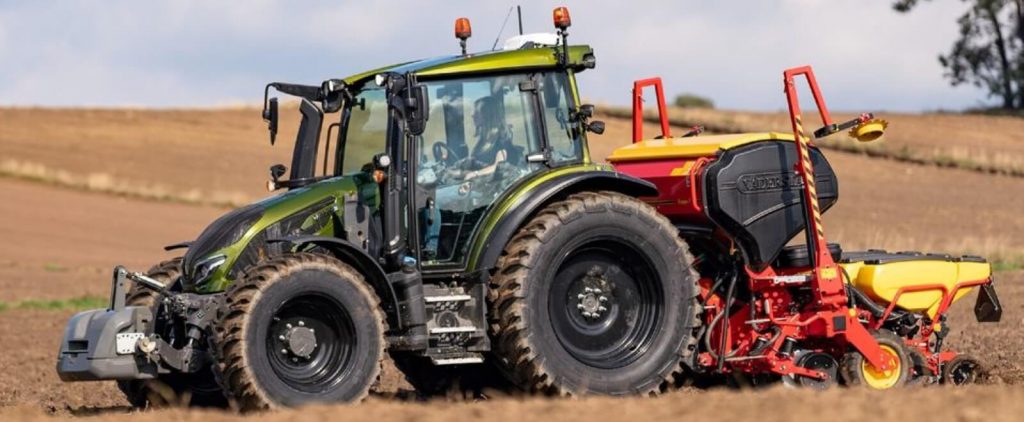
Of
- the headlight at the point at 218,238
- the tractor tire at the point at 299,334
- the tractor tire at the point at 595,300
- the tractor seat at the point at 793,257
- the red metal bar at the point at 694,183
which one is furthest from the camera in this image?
the tractor seat at the point at 793,257

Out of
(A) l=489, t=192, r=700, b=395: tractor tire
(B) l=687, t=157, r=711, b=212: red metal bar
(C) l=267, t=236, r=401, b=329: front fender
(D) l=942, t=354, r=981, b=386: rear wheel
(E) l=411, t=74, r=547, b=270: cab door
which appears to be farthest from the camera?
(D) l=942, t=354, r=981, b=386: rear wheel

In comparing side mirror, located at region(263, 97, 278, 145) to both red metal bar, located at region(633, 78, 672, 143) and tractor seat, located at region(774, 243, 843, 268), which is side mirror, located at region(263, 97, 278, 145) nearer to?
red metal bar, located at region(633, 78, 672, 143)

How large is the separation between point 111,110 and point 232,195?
13.8 metres

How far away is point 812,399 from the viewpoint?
289 inches

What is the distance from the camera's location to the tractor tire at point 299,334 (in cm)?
803

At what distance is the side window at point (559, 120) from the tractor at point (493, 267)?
13 mm

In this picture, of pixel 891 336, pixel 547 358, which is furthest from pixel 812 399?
pixel 891 336

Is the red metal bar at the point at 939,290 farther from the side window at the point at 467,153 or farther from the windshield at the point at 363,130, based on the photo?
A: the windshield at the point at 363,130

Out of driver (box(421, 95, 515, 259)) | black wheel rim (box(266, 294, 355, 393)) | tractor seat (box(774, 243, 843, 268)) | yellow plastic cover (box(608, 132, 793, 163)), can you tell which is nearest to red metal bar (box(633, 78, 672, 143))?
yellow plastic cover (box(608, 132, 793, 163))

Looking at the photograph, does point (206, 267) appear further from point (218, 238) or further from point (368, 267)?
point (368, 267)

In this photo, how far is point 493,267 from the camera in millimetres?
8820

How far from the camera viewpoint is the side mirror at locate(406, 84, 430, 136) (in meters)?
8.61

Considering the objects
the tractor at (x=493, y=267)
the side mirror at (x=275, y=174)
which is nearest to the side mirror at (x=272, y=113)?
the tractor at (x=493, y=267)

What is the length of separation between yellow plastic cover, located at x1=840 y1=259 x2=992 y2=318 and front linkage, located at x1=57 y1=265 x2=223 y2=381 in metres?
4.49
